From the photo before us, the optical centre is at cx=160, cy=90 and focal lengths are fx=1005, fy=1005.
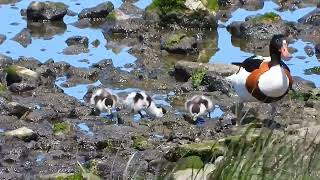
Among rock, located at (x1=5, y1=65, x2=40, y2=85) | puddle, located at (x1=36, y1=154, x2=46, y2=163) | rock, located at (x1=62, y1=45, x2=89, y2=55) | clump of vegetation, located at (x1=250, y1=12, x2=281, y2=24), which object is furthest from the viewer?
clump of vegetation, located at (x1=250, y1=12, x2=281, y2=24)

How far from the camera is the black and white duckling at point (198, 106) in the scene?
13602 mm

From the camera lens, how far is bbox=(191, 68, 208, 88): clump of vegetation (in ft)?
51.0

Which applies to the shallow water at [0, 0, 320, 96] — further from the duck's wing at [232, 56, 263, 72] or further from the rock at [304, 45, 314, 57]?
the duck's wing at [232, 56, 263, 72]

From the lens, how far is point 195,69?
15.9m

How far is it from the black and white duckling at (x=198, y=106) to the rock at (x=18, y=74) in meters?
2.77

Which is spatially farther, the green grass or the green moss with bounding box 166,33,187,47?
the green grass

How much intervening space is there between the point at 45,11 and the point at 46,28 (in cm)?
51

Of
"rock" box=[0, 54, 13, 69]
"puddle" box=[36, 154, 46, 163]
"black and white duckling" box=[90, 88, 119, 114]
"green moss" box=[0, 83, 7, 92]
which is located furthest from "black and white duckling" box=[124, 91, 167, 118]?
"rock" box=[0, 54, 13, 69]

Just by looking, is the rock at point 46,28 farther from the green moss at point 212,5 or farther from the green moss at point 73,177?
the green moss at point 73,177

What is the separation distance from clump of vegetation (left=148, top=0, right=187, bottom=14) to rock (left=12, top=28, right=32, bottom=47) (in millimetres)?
2699

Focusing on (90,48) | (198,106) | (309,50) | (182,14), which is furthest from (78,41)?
(198,106)

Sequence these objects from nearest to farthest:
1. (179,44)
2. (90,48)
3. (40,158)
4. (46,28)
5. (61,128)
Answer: (40,158)
(61,128)
(179,44)
(90,48)
(46,28)

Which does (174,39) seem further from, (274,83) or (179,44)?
(274,83)

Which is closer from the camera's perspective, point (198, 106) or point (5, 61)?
point (198, 106)
